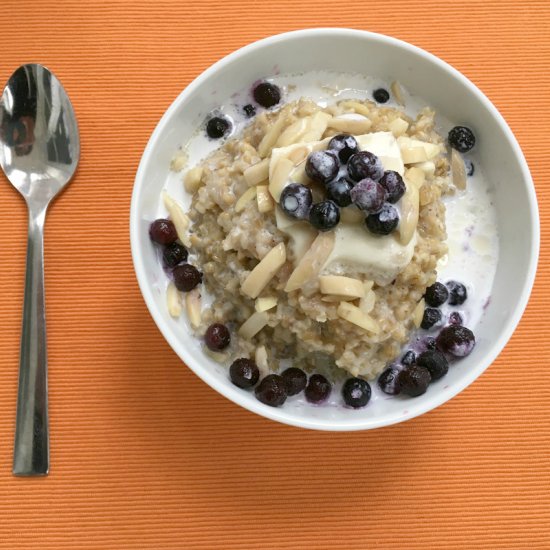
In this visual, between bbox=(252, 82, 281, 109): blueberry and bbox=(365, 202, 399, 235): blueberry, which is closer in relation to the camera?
bbox=(365, 202, 399, 235): blueberry

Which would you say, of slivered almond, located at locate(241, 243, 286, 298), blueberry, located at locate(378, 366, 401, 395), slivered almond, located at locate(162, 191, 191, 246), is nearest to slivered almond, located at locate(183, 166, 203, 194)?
slivered almond, located at locate(162, 191, 191, 246)

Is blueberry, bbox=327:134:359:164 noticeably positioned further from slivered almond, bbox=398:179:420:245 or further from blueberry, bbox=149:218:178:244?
blueberry, bbox=149:218:178:244

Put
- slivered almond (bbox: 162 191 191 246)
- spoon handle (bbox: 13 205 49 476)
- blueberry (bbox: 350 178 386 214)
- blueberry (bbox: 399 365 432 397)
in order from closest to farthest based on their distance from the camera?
blueberry (bbox: 350 178 386 214) → blueberry (bbox: 399 365 432 397) → slivered almond (bbox: 162 191 191 246) → spoon handle (bbox: 13 205 49 476)

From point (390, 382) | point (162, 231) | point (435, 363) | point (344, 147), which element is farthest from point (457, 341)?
point (162, 231)

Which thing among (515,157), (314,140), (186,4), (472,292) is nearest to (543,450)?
(472,292)

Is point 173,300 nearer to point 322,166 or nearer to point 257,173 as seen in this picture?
point 257,173

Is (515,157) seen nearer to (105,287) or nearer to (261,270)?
(261,270)

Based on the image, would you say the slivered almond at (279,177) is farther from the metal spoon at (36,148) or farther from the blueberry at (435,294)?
the metal spoon at (36,148)

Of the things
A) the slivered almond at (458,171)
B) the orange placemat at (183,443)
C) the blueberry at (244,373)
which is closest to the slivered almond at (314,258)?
the blueberry at (244,373)
